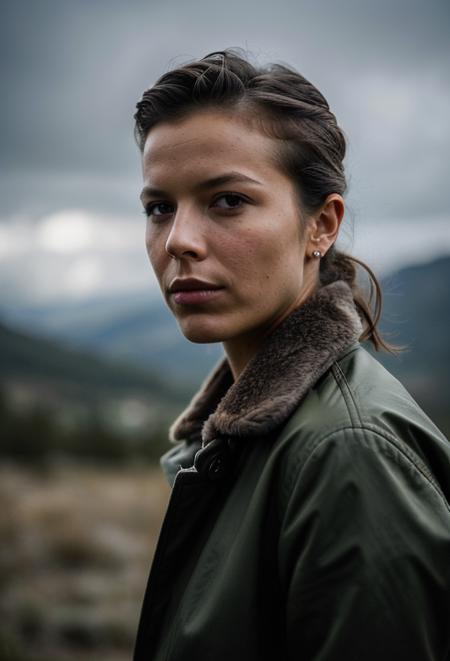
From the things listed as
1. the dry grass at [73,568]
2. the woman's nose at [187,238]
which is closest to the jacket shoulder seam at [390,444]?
the woman's nose at [187,238]

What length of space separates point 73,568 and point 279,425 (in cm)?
861

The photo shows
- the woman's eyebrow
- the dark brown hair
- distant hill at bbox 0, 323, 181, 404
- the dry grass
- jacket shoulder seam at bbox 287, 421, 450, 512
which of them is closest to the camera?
jacket shoulder seam at bbox 287, 421, 450, 512

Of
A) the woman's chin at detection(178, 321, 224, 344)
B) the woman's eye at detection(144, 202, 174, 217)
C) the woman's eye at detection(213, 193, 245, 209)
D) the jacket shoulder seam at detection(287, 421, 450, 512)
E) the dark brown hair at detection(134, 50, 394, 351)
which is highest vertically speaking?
the dark brown hair at detection(134, 50, 394, 351)

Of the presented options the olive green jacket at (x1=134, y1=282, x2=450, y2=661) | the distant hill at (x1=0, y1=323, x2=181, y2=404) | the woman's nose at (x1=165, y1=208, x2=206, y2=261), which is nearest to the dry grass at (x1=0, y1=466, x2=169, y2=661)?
the olive green jacket at (x1=134, y1=282, x2=450, y2=661)

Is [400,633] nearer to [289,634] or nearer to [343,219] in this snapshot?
[289,634]

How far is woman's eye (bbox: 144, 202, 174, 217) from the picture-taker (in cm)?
209

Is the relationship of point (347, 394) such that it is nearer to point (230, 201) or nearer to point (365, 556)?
point (365, 556)

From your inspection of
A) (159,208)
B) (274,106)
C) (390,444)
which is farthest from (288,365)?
(274,106)

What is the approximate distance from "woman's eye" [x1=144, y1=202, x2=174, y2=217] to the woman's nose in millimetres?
149

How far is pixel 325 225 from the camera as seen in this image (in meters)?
2.18

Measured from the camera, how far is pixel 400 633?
131cm

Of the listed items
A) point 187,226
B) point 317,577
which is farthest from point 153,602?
point 187,226

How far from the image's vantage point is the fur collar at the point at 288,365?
170 cm

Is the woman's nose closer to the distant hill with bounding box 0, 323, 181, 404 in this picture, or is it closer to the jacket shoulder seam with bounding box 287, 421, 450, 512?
the jacket shoulder seam with bounding box 287, 421, 450, 512
